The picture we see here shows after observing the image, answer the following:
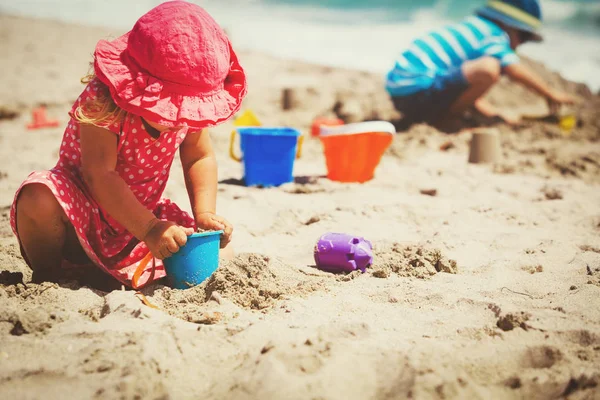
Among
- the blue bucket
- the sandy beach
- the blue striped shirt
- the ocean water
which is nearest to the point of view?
the sandy beach

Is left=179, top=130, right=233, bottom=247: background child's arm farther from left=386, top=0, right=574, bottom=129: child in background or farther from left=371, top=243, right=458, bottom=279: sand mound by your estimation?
left=386, top=0, right=574, bottom=129: child in background

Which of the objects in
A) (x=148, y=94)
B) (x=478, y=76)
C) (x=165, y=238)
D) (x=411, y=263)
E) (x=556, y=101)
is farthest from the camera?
(x=556, y=101)

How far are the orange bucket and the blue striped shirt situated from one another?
1624 mm

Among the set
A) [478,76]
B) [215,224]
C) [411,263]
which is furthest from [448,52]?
[215,224]

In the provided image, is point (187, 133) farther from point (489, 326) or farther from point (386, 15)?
point (386, 15)

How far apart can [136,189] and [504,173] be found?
7.77ft

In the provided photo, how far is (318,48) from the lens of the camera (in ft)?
32.7

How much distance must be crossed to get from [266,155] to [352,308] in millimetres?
1465

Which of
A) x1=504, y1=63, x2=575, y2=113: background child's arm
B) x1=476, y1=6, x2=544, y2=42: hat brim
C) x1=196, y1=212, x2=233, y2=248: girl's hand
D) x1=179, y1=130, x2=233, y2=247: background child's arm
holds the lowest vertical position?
x1=196, y1=212, x2=233, y2=248: girl's hand

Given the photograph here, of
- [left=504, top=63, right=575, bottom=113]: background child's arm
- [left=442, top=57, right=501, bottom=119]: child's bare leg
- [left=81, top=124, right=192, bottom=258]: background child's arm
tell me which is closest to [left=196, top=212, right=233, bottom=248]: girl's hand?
[left=81, top=124, right=192, bottom=258]: background child's arm

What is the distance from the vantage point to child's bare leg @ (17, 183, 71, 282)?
1602 millimetres

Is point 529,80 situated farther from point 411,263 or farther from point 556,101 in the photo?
point 411,263

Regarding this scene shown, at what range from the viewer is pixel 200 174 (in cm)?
192

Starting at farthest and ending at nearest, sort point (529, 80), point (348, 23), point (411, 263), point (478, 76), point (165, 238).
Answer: point (348, 23) < point (529, 80) < point (478, 76) < point (411, 263) < point (165, 238)
